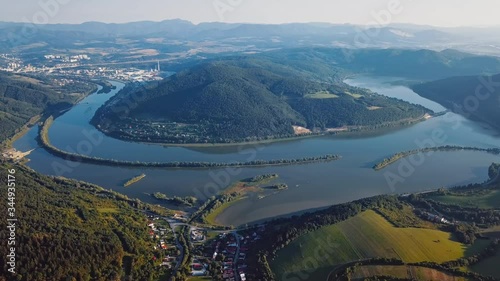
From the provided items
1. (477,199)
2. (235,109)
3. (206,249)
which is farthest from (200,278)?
(235,109)

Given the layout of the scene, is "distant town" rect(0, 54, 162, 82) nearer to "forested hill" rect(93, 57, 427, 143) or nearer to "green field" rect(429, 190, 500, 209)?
"forested hill" rect(93, 57, 427, 143)

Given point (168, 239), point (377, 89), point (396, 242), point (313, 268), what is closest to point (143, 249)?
point (168, 239)

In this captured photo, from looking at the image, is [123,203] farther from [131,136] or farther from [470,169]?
[470,169]

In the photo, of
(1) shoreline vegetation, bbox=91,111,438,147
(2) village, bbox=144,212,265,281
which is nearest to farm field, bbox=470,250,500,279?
(2) village, bbox=144,212,265,281

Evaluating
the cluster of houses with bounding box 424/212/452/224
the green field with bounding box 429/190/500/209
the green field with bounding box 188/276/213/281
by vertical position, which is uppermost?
the green field with bounding box 429/190/500/209

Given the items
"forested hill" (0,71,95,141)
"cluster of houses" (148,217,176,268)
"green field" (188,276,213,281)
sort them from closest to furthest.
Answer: "green field" (188,276,213,281), "cluster of houses" (148,217,176,268), "forested hill" (0,71,95,141)

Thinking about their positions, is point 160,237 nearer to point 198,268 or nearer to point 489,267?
point 198,268
